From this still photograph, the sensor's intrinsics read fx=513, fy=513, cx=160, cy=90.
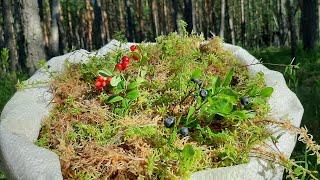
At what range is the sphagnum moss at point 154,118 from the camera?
1.81 meters

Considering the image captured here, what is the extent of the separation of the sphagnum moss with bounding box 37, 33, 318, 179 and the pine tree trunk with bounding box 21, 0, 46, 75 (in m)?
5.07

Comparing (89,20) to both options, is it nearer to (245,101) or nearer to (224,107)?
(245,101)

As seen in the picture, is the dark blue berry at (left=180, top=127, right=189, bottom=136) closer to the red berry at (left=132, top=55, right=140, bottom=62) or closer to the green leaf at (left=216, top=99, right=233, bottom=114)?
the green leaf at (left=216, top=99, right=233, bottom=114)

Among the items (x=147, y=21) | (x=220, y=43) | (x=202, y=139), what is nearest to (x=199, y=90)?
(x=202, y=139)

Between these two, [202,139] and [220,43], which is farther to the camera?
[220,43]

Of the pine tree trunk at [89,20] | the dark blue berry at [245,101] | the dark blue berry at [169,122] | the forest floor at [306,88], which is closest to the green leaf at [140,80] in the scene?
the dark blue berry at [169,122]

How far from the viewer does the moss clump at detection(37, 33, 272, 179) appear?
5.94 ft

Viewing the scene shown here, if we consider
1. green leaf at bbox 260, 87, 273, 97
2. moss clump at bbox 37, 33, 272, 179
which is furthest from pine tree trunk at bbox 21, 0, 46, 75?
green leaf at bbox 260, 87, 273, 97

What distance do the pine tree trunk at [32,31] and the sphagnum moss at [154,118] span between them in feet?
16.6

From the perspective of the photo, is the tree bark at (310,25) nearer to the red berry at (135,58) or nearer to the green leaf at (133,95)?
the red berry at (135,58)

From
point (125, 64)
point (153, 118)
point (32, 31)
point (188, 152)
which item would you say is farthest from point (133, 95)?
point (32, 31)

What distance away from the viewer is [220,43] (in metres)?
2.83

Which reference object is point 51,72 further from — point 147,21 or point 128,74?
point 147,21

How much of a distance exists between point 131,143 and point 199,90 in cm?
42
